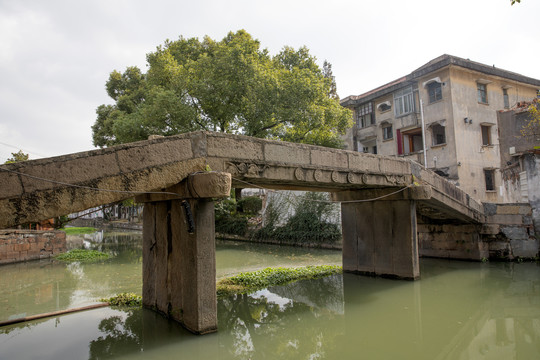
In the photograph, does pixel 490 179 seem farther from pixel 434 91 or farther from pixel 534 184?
pixel 534 184

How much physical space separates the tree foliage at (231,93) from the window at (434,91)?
5.36m

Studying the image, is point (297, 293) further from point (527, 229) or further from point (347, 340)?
point (527, 229)

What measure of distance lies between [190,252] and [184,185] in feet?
3.26

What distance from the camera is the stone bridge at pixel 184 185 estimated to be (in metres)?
4.22

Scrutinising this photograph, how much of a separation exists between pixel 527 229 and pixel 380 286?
622 centimetres

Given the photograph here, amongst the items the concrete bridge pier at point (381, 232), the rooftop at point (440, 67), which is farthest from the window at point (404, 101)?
the concrete bridge pier at point (381, 232)

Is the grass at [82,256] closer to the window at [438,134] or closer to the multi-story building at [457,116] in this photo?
the multi-story building at [457,116]

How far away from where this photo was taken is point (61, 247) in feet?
51.9

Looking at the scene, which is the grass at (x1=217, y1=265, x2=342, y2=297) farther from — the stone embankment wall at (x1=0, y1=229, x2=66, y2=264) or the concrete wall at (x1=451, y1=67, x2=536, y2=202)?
the concrete wall at (x1=451, y1=67, x2=536, y2=202)

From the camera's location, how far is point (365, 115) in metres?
25.1

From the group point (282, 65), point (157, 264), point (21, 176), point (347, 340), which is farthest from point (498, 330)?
point (282, 65)

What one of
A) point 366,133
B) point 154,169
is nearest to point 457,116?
point 366,133

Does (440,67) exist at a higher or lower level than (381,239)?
higher

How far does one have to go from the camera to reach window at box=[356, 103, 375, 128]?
24656mm
